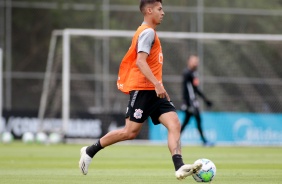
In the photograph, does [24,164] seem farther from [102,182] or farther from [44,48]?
[44,48]

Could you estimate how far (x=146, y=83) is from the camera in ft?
39.1

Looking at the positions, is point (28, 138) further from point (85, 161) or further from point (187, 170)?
point (187, 170)

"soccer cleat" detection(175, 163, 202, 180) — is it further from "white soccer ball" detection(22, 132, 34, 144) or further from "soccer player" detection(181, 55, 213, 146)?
"white soccer ball" detection(22, 132, 34, 144)

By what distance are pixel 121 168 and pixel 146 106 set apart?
3862 millimetres

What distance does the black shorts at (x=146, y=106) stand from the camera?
38.9 feet

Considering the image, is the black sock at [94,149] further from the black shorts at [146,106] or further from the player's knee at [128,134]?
the black shorts at [146,106]

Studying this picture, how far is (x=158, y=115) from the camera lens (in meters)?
11.9

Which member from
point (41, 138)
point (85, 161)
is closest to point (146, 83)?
point (85, 161)

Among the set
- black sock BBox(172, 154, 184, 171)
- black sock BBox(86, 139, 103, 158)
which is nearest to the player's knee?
black sock BBox(86, 139, 103, 158)

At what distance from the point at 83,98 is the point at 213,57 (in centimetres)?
480

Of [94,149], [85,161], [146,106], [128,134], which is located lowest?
[85,161]

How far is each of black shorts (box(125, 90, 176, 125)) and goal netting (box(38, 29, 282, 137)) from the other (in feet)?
58.4

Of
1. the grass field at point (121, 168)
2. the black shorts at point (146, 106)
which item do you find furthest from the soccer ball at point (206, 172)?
the black shorts at point (146, 106)

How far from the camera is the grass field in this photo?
12492mm
